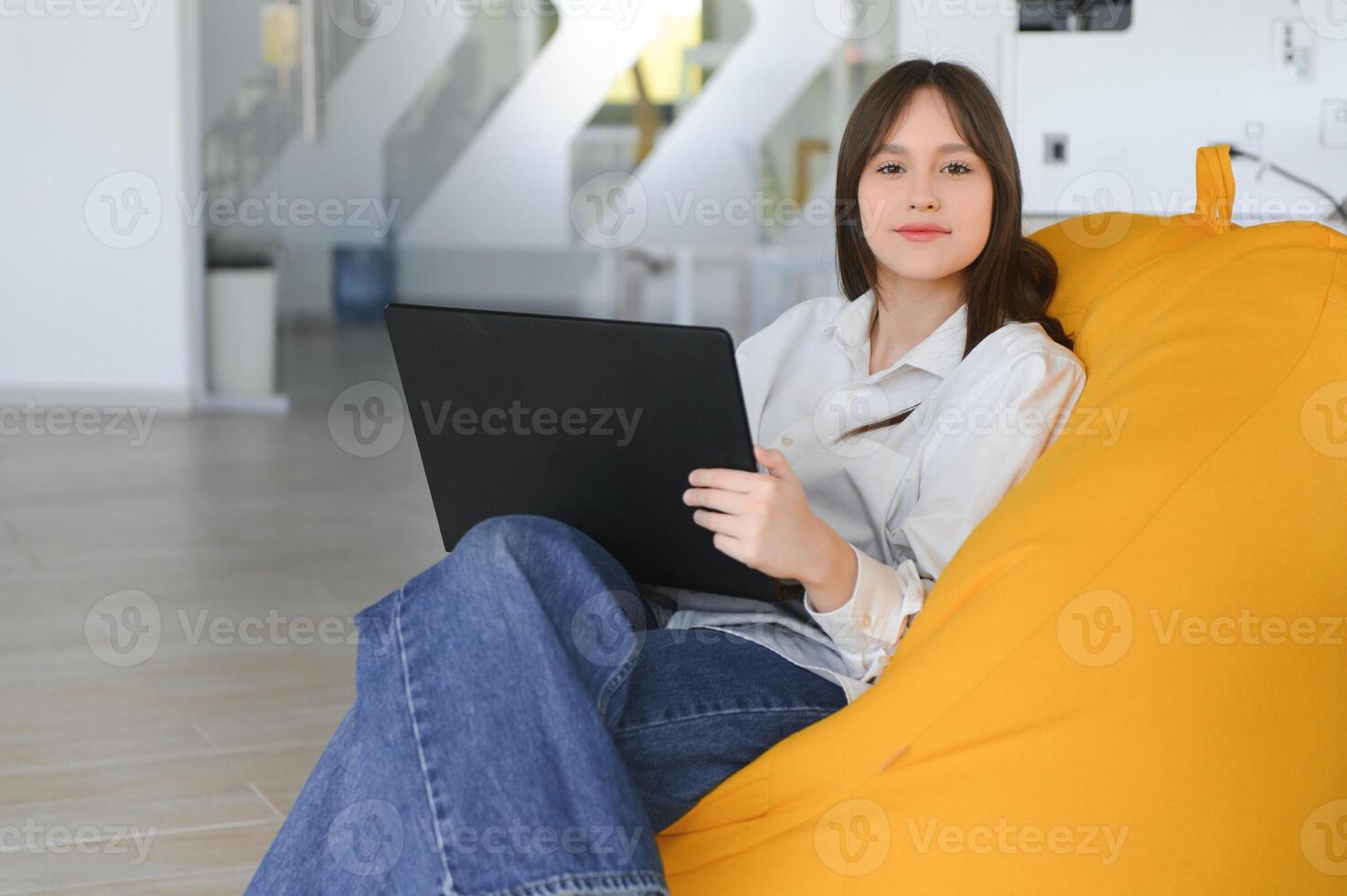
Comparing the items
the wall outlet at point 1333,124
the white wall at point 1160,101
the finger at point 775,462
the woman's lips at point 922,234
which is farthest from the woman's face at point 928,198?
the wall outlet at point 1333,124

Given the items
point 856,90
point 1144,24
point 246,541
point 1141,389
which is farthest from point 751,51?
point 1141,389

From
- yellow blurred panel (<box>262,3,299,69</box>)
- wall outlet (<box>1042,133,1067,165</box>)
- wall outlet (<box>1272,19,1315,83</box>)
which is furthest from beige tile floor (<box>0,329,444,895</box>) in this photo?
wall outlet (<box>1272,19,1315,83</box>)

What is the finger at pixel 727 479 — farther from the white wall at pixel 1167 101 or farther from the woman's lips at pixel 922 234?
the white wall at pixel 1167 101

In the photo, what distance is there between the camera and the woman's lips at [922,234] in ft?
5.58

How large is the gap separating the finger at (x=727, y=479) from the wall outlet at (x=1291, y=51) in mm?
4577

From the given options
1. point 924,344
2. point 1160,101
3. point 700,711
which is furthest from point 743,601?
point 1160,101

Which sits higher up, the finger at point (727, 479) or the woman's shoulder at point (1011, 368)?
the woman's shoulder at point (1011, 368)

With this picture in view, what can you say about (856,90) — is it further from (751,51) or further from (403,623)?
(403,623)

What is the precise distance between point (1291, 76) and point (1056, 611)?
4.57 m

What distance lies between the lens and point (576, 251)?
989 centimetres

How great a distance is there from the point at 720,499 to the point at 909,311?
20.8 inches

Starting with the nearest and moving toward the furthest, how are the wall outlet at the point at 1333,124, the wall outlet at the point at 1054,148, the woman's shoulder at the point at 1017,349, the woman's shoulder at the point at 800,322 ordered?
the woman's shoulder at the point at 1017,349 < the woman's shoulder at the point at 800,322 < the wall outlet at the point at 1333,124 < the wall outlet at the point at 1054,148

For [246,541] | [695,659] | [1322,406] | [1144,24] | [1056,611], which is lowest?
[246,541]

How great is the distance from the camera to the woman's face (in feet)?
5.57
